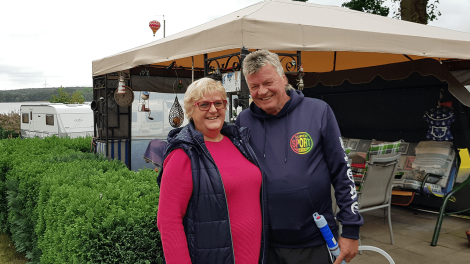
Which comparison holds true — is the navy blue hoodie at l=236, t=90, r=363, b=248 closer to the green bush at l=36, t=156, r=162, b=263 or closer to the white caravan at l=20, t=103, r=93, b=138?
the green bush at l=36, t=156, r=162, b=263

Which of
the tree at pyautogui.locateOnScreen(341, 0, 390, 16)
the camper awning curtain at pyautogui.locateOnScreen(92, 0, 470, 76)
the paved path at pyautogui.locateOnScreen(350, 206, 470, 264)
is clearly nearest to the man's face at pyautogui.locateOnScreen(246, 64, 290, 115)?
the camper awning curtain at pyautogui.locateOnScreen(92, 0, 470, 76)

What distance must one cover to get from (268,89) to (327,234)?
2.50ft

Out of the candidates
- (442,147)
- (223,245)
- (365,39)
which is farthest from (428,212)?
(223,245)

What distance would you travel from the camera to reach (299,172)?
1.70 m

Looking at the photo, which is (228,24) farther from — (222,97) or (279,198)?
(279,198)

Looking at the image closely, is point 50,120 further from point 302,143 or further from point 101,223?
point 302,143

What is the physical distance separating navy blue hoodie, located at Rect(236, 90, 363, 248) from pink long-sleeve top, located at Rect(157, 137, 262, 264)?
111 mm

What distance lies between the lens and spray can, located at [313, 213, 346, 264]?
5.52 ft

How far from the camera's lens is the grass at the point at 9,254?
14.5ft

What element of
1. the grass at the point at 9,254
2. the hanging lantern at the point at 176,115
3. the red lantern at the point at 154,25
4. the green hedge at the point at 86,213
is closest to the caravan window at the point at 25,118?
the red lantern at the point at 154,25

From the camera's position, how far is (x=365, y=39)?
3475 mm

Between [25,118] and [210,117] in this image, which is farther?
[25,118]

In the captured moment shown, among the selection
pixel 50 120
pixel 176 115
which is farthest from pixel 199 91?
pixel 50 120

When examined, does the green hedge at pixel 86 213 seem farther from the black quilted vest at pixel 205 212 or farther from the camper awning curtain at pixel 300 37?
the camper awning curtain at pixel 300 37
